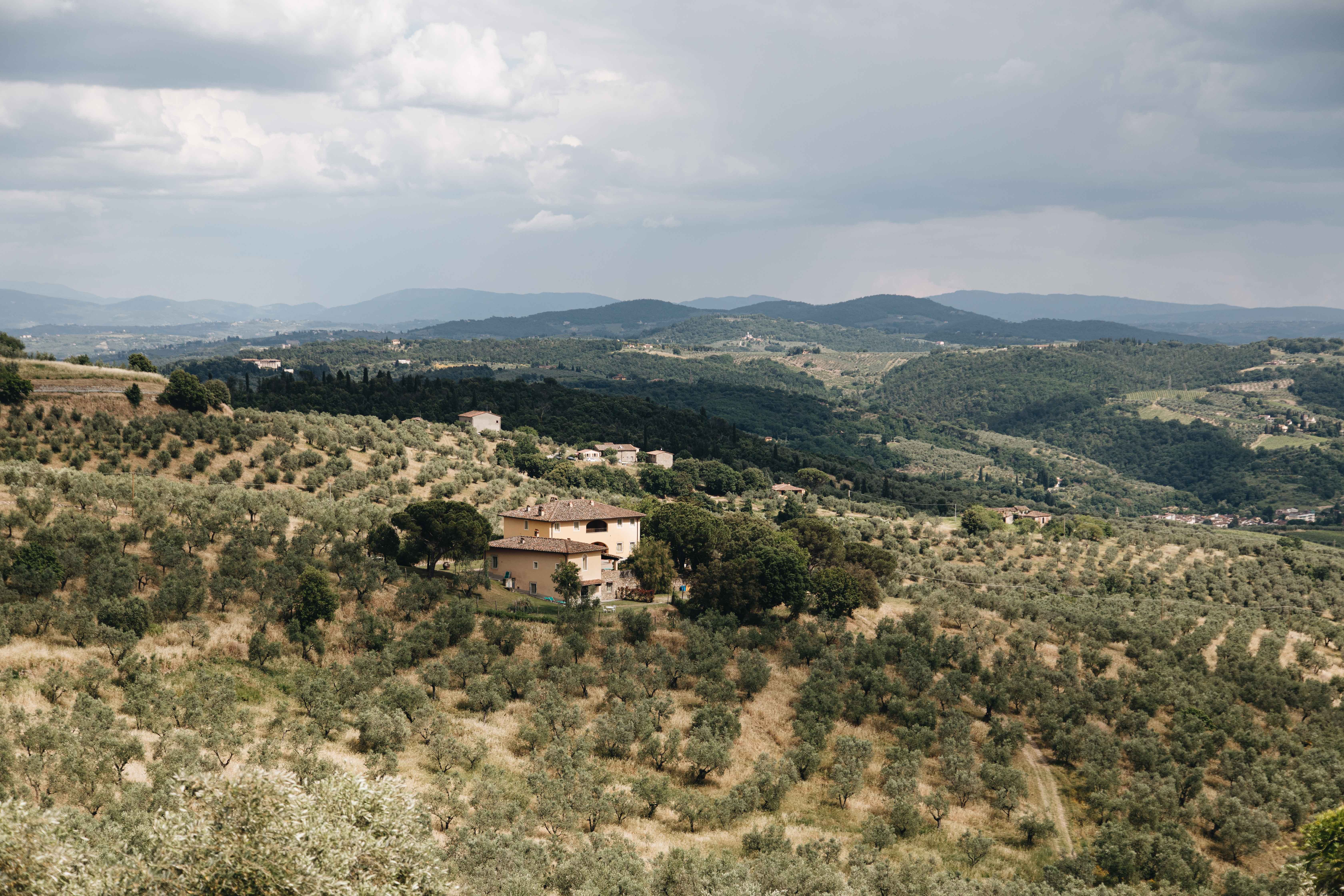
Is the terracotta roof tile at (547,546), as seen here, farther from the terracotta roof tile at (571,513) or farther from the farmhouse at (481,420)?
the farmhouse at (481,420)

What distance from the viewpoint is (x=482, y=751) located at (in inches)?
1256

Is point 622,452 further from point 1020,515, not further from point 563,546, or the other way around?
point 563,546

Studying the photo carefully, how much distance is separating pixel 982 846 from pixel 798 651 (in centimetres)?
1699

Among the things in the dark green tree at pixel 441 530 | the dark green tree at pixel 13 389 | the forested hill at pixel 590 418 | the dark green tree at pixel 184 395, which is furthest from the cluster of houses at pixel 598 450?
the dark green tree at pixel 441 530

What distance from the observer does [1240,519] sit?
19275cm

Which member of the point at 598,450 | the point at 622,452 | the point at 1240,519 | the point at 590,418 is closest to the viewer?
the point at 598,450

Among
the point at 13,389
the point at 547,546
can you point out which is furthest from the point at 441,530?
the point at 13,389

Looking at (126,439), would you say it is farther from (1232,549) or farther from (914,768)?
(1232,549)

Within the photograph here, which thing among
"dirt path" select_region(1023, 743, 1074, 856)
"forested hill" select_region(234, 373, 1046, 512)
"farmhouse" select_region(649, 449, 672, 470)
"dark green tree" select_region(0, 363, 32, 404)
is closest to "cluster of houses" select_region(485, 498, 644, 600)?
"dirt path" select_region(1023, 743, 1074, 856)

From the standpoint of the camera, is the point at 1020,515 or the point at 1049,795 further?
the point at 1020,515

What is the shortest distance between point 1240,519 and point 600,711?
198m

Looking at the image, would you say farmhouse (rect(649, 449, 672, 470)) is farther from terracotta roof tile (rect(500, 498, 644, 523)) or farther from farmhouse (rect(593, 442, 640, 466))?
terracotta roof tile (rect(500, 498, 644, 523))

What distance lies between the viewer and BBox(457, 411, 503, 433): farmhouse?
124 m

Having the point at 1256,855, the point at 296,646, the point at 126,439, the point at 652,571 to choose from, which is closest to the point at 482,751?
the point at 296,646
